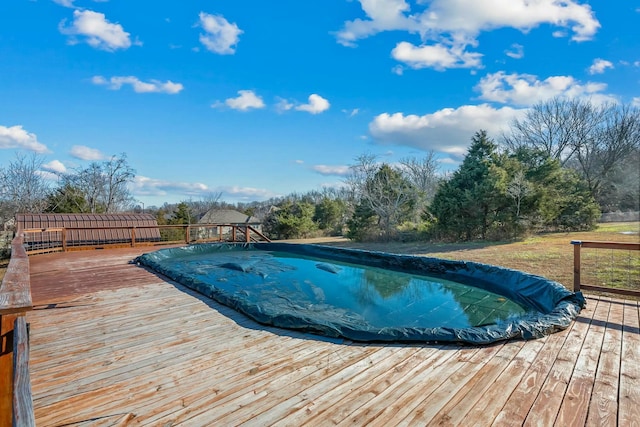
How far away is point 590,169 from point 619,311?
18.8 m

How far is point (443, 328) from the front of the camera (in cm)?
275

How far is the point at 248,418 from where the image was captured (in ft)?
5.61

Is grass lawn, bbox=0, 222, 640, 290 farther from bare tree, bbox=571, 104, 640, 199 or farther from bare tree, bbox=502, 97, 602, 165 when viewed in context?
bare tree, bbox=502, 97, 602, 165

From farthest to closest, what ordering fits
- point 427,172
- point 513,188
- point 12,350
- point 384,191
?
point 427,172 → point 384,191 → point 513,188 → point 12,350

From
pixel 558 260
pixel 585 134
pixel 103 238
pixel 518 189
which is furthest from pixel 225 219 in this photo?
pixel 558 260

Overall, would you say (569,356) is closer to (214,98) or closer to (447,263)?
(447,263)

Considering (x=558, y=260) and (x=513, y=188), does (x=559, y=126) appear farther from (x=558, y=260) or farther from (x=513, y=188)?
(x=558, y=260)

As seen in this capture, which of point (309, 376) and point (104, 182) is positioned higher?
point (104, 182)

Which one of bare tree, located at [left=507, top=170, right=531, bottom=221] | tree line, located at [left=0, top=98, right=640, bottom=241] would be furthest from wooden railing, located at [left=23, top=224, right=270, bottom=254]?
bare tree, located at [left=507, top=170, right=531, bottom=221]

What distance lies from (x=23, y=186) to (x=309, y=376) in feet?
67.8

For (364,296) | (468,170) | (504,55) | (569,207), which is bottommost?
(364,296)

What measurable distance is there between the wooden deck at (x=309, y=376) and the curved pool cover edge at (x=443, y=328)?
95 mm

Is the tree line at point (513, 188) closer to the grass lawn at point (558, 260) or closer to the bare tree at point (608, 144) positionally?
the bare tree at point (608, 144)

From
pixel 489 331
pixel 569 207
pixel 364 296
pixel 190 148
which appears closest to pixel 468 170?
pixel 569 207
